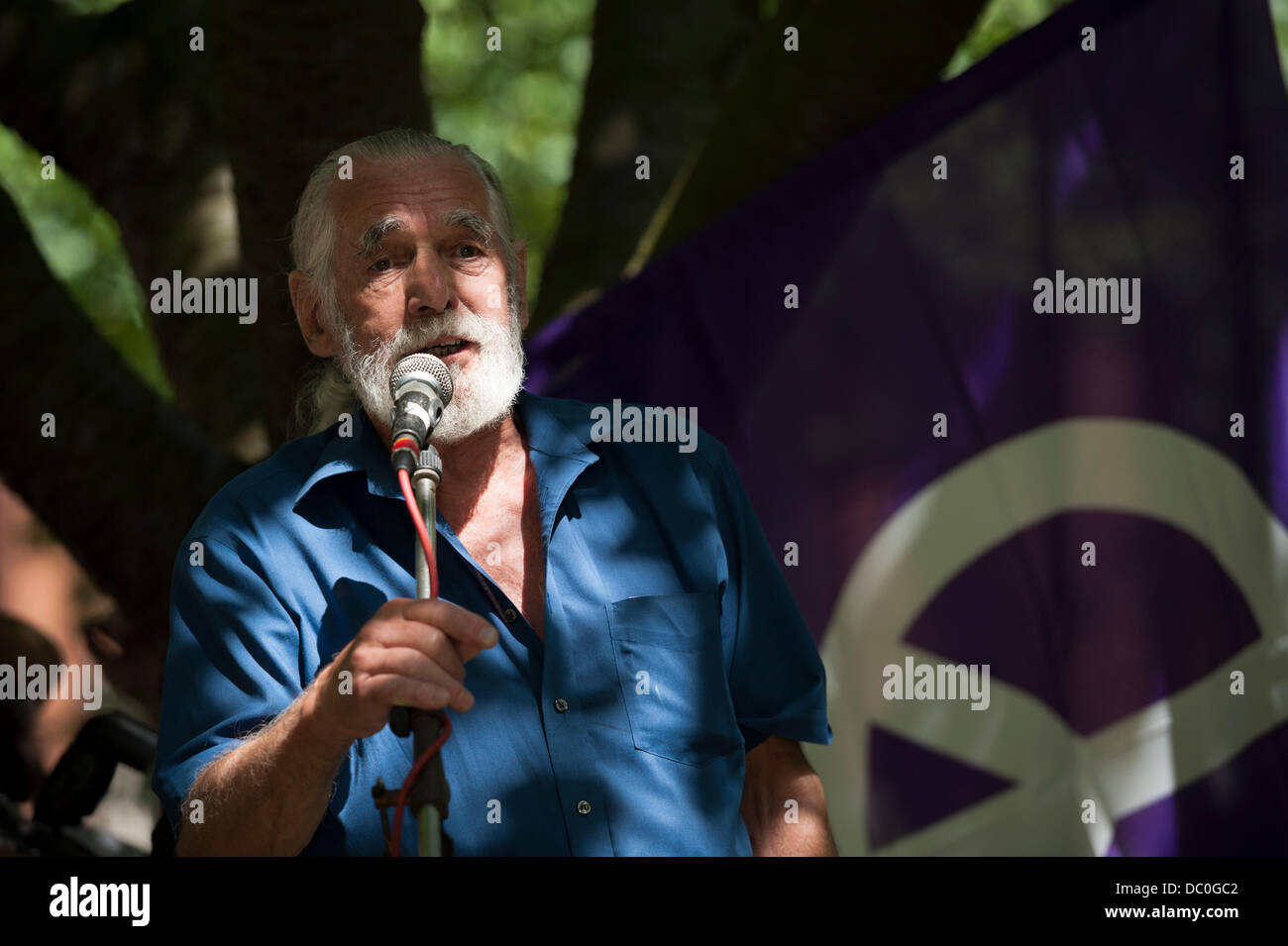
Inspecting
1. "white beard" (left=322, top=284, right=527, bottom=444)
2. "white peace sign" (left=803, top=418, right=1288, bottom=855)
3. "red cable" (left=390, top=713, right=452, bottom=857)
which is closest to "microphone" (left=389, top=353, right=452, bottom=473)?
"red cable" (left=390, top=713, right=452, bottom=857)

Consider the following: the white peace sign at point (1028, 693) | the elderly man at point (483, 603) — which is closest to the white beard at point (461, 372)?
the elderly man at point (483, 603)

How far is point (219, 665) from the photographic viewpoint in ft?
7.69

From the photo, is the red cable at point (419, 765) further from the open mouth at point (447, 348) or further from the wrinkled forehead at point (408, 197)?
the wrinkled forehead at point (408, 197)

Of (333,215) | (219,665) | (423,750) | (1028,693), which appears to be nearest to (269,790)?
(219,665)

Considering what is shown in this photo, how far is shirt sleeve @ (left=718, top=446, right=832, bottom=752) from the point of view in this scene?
2.64 meters

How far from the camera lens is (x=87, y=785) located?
3939 millimetres

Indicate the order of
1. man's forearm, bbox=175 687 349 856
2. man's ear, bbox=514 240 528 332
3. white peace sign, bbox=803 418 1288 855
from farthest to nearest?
white peace sign, bbox=803 418 1288 855, man's ear, bbox=514 240 528 332, man's forearm, bbox=175 687 349 856

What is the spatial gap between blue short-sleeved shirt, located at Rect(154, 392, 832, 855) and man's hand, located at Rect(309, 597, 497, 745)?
1.63ft

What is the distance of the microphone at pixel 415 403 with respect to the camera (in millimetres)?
1899

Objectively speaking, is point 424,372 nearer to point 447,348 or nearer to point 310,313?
point 447,348

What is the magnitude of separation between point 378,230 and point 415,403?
2.84ft

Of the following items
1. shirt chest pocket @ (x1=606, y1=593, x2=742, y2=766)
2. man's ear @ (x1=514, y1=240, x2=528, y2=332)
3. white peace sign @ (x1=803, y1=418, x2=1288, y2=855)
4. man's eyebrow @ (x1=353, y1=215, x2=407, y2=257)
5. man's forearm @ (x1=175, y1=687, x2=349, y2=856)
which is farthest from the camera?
white peace sign @ (x1=803, y1=418, x2=1288, y2=855)

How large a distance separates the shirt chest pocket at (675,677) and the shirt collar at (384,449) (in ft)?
1.14

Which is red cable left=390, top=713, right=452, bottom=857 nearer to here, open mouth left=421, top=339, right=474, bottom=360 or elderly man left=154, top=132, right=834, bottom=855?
elderly man left=154, top=132, right=834, bottom=855
